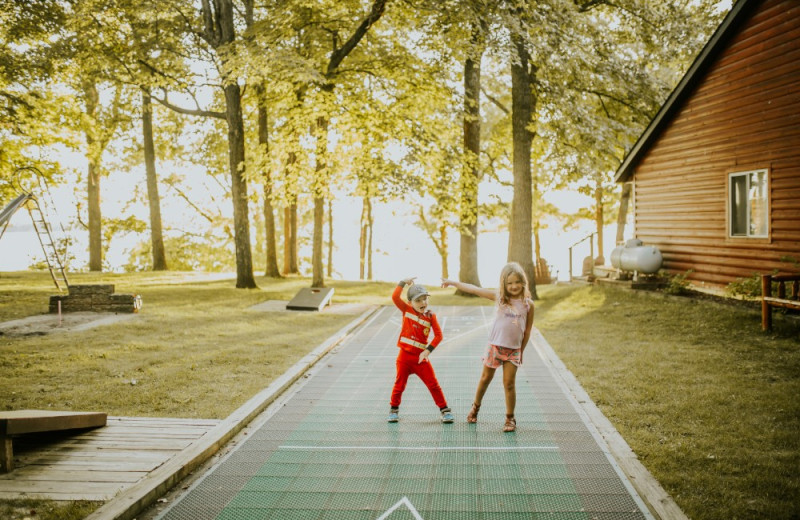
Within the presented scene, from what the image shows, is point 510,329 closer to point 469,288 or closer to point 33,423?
point 469,288

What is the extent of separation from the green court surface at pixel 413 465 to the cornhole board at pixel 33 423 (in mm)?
1519

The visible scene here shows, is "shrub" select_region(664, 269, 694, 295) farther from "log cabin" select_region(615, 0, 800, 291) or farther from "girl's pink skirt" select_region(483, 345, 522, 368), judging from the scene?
"girl's pink skirt" select_region(483, 345, 522, 368)

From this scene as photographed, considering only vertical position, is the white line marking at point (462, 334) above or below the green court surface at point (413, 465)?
below

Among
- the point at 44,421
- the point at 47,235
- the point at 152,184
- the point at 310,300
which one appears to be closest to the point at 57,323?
the point at 310,300

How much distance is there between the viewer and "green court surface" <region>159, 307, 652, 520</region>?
172 inches

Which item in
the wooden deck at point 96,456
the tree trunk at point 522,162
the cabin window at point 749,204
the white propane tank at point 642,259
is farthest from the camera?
the tree trunk at point 522,162

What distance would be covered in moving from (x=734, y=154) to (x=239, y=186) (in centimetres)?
1451

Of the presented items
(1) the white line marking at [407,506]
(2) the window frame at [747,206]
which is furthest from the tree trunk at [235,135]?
(1) the white line marking at [407,506]

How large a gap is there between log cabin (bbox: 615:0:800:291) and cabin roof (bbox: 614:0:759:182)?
3 centimetres

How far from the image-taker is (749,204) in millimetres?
14273

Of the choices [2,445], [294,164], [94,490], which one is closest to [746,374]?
[94,490]

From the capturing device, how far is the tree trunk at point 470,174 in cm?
1930

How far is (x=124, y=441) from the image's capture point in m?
5.71

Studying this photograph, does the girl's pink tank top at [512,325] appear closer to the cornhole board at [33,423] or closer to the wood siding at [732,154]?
the cornhole board at [33,423]
